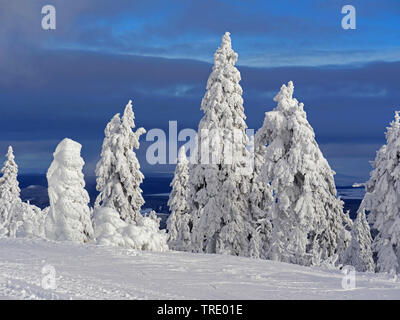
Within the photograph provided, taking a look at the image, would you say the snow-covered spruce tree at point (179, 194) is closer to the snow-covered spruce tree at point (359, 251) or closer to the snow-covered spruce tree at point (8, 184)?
the snow-covered spruce tree at point (359, 251)

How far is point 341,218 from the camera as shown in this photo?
32.1 m

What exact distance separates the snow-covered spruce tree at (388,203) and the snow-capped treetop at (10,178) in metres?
32.6

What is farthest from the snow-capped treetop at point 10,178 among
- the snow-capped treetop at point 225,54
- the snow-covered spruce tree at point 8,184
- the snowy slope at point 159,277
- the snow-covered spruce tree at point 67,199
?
the snowy slope at point 159,277

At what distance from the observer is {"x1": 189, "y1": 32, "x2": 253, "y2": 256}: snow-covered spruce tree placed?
29.5 metres

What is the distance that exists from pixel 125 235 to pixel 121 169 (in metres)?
15.3

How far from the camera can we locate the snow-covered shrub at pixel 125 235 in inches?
738

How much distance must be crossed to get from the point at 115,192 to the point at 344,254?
50.5 feet

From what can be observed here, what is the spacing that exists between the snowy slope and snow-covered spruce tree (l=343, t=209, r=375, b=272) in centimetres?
2136

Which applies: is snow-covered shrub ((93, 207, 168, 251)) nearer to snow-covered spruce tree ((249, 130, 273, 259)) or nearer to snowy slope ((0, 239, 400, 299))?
snowy slope ((0, 239, 400, 299))

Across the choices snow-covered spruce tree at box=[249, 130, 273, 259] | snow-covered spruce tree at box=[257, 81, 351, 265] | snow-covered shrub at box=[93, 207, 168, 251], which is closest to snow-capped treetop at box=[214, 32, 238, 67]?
snow-covered spruce tree at box=[249, 130, 273, 259]

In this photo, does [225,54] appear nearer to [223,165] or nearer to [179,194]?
[223,165]

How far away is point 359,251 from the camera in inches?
1420
